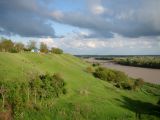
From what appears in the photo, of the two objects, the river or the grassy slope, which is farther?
the river

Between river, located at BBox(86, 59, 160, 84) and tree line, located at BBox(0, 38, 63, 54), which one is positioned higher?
tree line, located at BBox(0, 38, 63, 54)

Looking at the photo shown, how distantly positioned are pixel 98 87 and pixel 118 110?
10838 millimetres

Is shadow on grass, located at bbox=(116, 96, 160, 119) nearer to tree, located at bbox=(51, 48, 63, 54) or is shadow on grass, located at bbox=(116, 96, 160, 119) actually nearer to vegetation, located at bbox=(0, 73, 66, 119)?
vegetation, located at bbox=(0, 73, 66, 119)

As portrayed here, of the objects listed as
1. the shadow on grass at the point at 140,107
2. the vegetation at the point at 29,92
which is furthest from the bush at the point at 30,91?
the shadow on grass at the point at 140,107

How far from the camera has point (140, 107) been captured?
3841cm

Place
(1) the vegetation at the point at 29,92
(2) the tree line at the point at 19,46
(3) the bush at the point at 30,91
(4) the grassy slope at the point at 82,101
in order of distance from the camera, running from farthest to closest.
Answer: (2) the tree line at the point at 19,46 → (4) the grassy slope at the point at 82,101 → (3) the bush at the point at 30,91 → (1) the vegetation at the point at 29,92

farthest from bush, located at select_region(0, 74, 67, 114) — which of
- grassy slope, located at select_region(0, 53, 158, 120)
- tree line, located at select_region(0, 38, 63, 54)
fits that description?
tree line, located at select_region(0, 38, 63, 54)

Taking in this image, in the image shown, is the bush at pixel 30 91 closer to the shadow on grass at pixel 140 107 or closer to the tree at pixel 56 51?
the shadow on grass at pixel 140 107

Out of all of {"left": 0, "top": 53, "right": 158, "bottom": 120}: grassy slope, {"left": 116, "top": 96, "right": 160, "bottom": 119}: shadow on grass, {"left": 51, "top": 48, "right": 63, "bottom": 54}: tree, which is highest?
{"left": 51, "top": 48, "right": 63, "bottom": 54}: tree

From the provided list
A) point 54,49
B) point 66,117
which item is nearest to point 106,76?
point 66,117

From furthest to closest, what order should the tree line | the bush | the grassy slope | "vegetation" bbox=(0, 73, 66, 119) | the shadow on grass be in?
the tree line < the shadow on grass < the grassy slope < the bush < "vegetation" bbox=(0, 73, 66, 119)

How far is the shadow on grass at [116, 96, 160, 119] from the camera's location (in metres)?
35.1

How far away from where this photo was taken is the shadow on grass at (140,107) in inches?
1383

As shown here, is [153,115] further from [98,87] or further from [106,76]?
[106,76]
